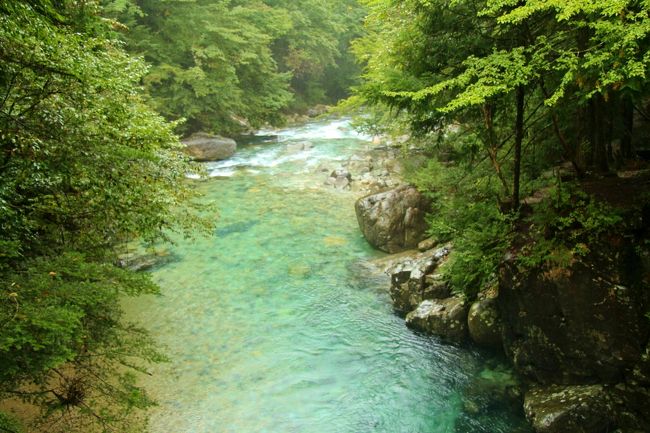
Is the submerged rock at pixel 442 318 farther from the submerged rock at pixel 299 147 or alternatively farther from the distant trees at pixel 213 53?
the submerged rock at pixel 299 147

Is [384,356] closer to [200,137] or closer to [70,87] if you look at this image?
[70,87]

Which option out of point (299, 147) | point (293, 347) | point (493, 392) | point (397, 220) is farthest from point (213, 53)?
point (493, 392)

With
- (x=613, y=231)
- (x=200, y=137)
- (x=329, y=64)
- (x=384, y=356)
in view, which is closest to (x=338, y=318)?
(x=384, y=356)

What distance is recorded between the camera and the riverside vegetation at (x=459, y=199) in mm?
4086

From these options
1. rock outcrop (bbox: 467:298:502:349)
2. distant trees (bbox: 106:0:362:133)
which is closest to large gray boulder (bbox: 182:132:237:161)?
distant trees (bbox: 106:0:362:133)

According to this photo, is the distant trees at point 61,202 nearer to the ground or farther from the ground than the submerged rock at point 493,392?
farther from the ground

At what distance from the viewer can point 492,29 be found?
652 cm

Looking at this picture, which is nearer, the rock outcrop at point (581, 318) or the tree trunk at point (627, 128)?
the rock outcrop at point (581, 318)

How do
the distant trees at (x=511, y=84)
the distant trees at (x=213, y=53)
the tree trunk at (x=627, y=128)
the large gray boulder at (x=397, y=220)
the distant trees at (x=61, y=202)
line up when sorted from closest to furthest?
the distant trees at (x=61, y=202) → the distant trees at (x=511, y=84) → the tree trunk at (x=627, y=128) → the large gray boulder at (x=397, y=220) → the distant trees at (x=213, y=53)

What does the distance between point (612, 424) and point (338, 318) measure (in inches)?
187

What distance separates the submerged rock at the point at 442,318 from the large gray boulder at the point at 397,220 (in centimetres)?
322

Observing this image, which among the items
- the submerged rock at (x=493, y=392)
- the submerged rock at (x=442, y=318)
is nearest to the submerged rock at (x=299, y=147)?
the submerged rock at (x=442, y=318)

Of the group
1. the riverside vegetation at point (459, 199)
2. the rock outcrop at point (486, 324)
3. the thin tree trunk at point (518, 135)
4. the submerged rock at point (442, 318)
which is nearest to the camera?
the riverside vegetation at point (459, 199)

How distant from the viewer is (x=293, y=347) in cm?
796
